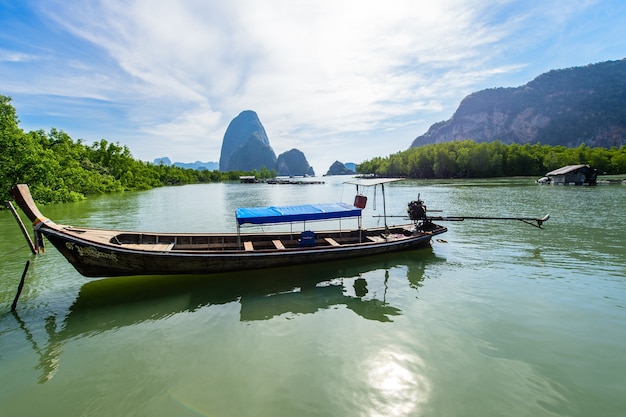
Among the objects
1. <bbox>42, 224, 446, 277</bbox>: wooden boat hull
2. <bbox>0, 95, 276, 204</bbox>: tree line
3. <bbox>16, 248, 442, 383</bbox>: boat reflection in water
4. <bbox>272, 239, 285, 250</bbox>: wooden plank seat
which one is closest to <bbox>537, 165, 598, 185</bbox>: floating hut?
<bbox>16, 248, 442, 383</bbox>: boat reflection in water

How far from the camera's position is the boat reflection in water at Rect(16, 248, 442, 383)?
9891mm

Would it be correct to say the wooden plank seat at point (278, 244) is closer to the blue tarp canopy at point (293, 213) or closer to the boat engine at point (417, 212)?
the blue tarp canopy at point (293, 213)

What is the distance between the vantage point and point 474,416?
6125 millimetres

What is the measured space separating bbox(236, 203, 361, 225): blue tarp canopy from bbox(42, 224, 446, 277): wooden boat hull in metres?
1.50

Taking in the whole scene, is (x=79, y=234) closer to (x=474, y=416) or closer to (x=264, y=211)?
(x=264, y=211)

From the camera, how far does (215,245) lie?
50.6 ft

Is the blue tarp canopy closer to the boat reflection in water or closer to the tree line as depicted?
the boat reflection in water

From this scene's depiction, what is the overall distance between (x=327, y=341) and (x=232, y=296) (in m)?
4.92

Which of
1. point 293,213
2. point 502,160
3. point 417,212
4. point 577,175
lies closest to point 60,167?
point 293,213

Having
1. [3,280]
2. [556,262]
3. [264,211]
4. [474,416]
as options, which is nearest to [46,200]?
[3,280]

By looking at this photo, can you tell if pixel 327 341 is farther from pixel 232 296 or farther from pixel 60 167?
pixel 60 167

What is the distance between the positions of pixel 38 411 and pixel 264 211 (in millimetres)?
10021

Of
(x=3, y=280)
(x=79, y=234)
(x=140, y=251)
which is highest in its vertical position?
(x=79, y=234)

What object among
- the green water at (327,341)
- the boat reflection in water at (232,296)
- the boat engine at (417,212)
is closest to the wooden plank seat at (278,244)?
the boat reflection in water at (232,296)
